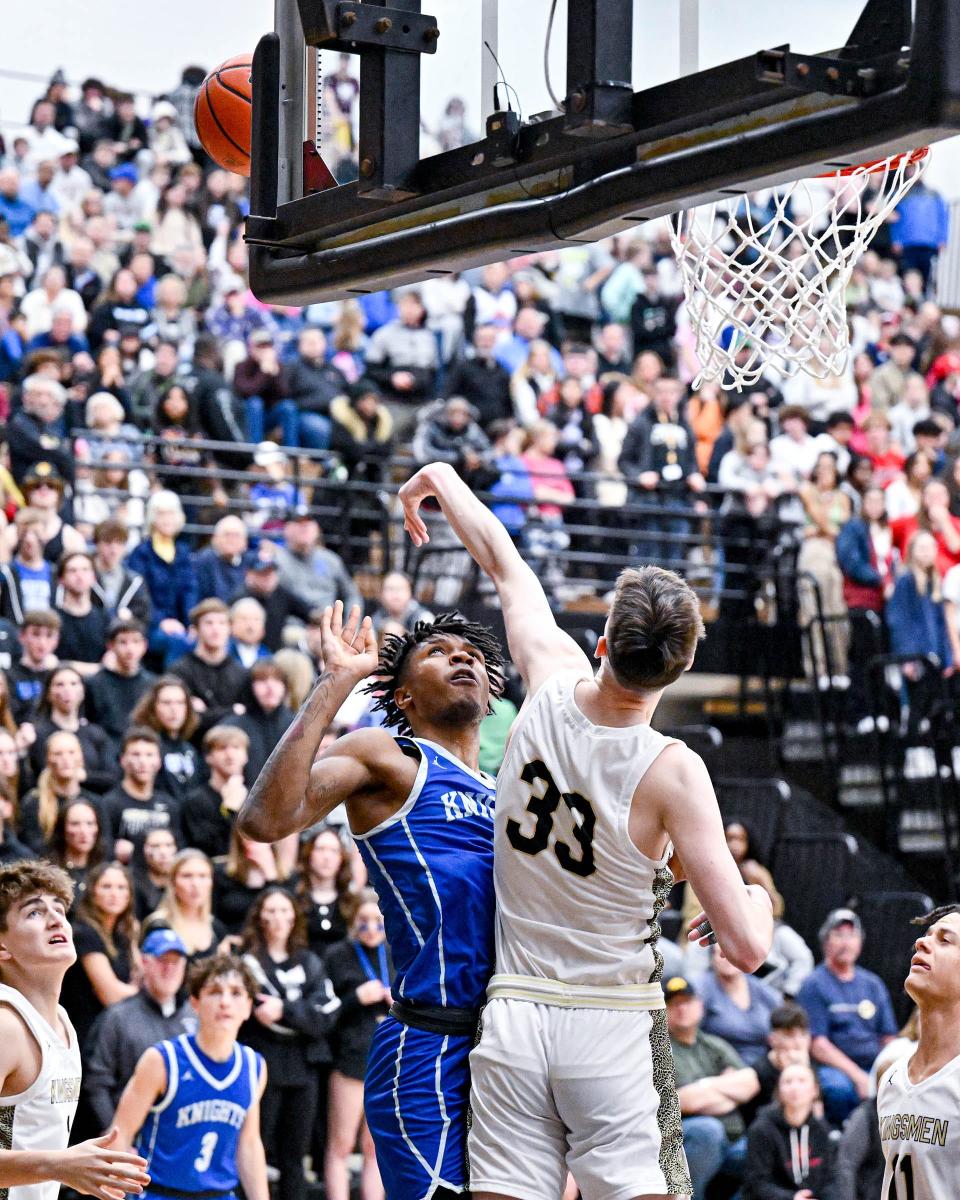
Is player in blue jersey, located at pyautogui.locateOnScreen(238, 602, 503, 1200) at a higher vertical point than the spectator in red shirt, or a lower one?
lower

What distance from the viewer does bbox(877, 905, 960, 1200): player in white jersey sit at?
4777 mm

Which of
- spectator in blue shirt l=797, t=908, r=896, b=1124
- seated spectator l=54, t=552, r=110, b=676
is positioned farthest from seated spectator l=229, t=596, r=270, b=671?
spectator in blue shirt l=797, t=908, r=896, b=1124

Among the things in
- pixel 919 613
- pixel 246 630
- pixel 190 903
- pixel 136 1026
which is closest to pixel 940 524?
pixel 919 613

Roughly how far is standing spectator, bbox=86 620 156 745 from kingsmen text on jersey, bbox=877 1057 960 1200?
5.16 m

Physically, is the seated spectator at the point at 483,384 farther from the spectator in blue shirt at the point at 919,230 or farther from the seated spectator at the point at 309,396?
the spectator in blue shirt at the point at 919,230

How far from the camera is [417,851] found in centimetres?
434

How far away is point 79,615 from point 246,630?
0.84 m

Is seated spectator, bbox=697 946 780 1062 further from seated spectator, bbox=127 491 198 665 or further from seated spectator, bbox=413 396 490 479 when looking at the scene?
seated spectator, bbox=413 396 490 479

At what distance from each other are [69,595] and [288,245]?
16.9 ft

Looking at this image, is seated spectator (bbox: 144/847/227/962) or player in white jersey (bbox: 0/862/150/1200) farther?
seated spectator (bbox: 144/847/227/962)

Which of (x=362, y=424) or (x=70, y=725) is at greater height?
(x=362, y=424)

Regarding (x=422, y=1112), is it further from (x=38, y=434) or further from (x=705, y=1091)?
(x=38, y=434)

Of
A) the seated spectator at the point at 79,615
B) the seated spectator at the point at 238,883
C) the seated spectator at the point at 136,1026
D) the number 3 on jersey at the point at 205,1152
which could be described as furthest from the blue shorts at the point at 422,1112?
the seated spectator at the point at 79,615

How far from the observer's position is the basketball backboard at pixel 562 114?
350cm
